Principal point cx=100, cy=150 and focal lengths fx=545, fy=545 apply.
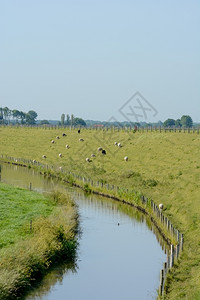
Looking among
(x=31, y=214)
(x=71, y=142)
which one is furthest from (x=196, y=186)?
(x=71, y=142)

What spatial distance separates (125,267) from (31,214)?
9.73m

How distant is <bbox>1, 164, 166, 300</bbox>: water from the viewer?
26125 mm

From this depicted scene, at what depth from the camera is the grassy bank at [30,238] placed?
24609mm

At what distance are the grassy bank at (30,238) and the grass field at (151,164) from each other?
661 cm

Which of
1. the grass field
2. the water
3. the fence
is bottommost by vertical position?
the water

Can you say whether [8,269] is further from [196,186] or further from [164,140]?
[164,140]

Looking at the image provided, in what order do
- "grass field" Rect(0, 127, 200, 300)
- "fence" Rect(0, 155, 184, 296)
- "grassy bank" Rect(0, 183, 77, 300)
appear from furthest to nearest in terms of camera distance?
"grass field" Rect(0, 127, 200, 300) → "fence" Rect(0, 155, 184, 296) → "grassy bank" Rect(0, 183, 77, 300)

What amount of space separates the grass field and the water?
2.10 metres

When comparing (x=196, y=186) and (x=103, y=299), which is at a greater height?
(x=196, y=186)

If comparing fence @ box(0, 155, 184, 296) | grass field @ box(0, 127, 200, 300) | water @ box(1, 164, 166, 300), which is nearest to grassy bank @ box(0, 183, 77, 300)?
water @ box(1, 164, 166, 300)

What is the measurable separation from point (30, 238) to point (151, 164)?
3629 cm

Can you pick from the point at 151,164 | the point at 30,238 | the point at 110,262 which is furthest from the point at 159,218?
the point at 151,164

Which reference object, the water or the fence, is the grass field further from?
the water

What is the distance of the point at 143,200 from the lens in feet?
150
